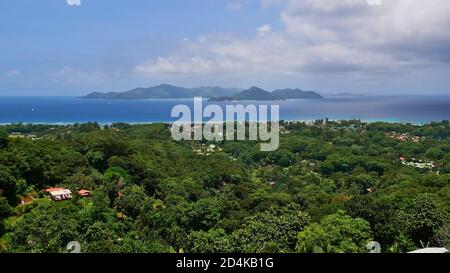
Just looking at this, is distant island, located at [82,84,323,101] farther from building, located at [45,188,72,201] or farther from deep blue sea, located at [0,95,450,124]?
building, located at [45,188,72,201]

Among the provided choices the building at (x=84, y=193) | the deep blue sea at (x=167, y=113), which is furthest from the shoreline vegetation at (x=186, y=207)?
the deep blue sea at (x=167, y=113)

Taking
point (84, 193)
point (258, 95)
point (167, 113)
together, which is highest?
point (258, 95)

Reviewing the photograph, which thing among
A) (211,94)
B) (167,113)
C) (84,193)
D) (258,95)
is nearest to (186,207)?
(84,193)

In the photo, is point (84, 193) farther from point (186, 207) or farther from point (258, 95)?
point (258, 95)

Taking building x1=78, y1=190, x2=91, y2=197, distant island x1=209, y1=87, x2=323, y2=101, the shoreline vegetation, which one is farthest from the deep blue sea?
building x1=78, y1=190, x2=91, y2=197
